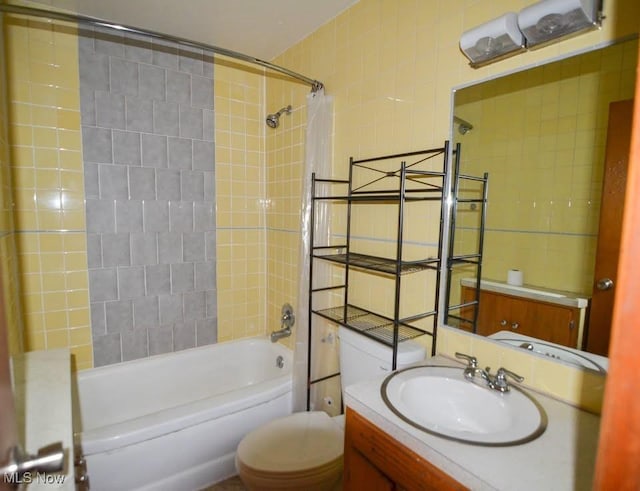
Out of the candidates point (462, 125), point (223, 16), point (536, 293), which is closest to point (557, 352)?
point (536, 293)

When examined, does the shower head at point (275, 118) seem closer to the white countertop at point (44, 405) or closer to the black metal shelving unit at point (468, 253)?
the black metal shelving unit at point (468, 253)

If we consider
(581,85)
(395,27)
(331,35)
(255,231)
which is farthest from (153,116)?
(581,85)

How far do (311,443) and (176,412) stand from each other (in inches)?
26.9

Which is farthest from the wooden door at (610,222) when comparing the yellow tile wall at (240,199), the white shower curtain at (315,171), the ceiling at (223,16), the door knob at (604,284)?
the yellow tile wall at (240,199)

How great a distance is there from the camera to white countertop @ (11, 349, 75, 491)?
0.78 meters

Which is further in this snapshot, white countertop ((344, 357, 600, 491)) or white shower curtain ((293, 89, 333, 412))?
white shower curtain ((293, 89, 333, 412))

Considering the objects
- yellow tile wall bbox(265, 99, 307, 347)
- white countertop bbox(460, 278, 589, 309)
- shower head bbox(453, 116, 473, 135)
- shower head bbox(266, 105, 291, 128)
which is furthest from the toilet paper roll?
shower head bbox(266, 105, 291, 128)

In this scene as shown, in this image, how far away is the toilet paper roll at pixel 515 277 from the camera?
1.20 meters

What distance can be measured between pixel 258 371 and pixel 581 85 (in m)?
2.48

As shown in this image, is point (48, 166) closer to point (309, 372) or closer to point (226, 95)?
point (226, 95)

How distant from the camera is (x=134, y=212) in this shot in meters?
2.13

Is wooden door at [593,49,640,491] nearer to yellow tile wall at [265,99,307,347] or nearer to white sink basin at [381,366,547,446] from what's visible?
white sink basin at [381,366,547,446]

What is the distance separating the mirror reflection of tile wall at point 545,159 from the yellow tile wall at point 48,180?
209 cm

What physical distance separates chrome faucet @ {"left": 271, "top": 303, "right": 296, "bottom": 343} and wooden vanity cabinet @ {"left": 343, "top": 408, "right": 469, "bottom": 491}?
1332mm
